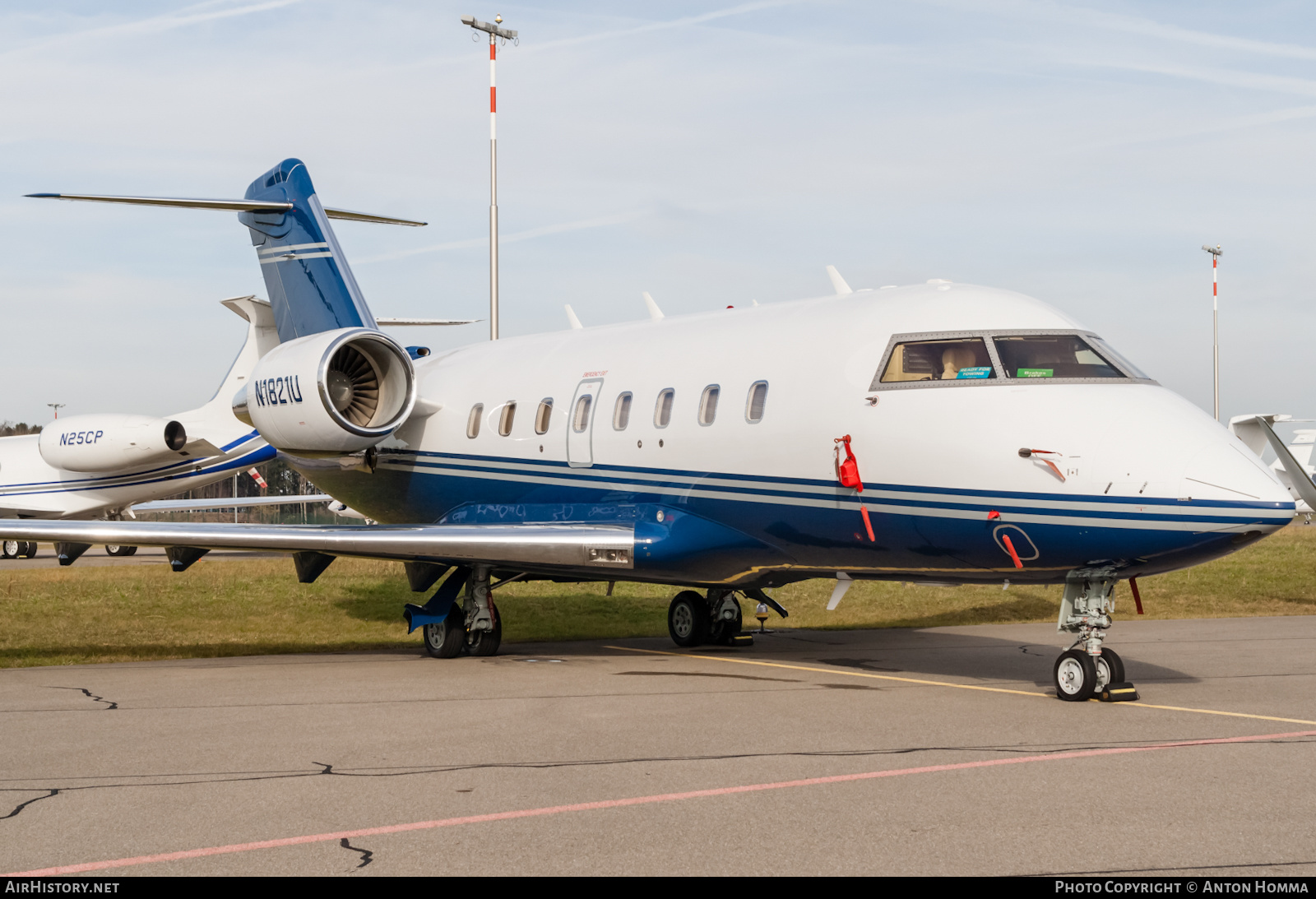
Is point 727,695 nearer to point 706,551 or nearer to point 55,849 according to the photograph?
point 706,551

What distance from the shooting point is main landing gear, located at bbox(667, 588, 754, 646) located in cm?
1573

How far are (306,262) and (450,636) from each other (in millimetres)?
6064

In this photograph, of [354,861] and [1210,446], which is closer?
[354,861]

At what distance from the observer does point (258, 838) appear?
569 cm

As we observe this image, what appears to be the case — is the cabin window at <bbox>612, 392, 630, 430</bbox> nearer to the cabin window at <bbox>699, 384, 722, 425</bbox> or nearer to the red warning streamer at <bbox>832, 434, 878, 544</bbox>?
the cabin window at <bbox>699, 384, 722, 425</bbox>

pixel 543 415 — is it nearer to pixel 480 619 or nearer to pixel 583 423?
pixel 583 423

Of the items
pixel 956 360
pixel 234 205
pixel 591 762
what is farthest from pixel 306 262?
pixel 591 762

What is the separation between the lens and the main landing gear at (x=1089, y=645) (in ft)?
32.0

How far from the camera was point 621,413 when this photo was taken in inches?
517

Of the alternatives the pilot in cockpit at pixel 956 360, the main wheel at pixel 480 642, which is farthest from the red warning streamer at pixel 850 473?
the main wheel at pixel 480 642

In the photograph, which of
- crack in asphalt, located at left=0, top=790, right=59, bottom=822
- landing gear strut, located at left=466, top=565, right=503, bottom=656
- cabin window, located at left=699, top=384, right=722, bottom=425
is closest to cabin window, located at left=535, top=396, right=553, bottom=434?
landing gear strut, located at left=466, top=565, right=503, bottom=656
